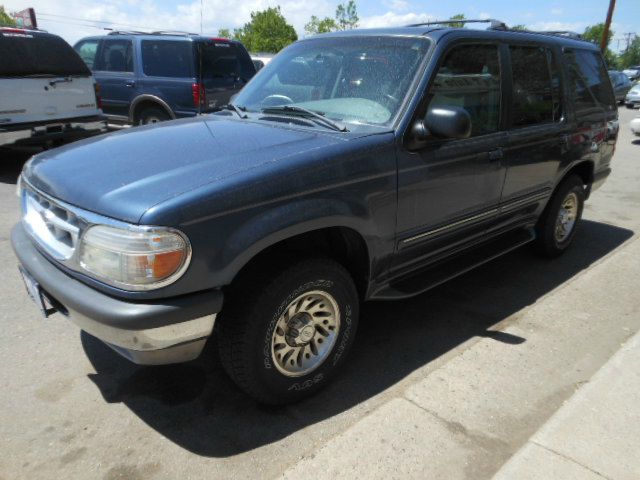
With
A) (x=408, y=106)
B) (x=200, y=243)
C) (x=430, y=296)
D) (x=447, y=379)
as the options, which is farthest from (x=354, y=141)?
(x=430, y=296)

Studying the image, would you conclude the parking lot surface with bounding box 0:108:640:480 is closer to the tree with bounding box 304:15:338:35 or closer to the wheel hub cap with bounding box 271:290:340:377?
the wheel hub cap with bounding box 271:290:340:377

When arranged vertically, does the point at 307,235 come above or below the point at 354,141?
below

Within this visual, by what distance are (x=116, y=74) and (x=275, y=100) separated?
22.8 ft

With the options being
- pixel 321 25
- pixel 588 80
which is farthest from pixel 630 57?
pixel 588 80

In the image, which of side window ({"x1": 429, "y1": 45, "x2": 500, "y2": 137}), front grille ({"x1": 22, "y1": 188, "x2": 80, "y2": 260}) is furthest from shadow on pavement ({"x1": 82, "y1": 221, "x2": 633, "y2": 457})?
side window ({"x1": 429, "y1": 45, "x2": 500, "y2": 137})

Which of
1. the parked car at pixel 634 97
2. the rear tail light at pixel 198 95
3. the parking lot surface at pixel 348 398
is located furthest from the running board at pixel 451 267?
the parked car at pixel 634 97

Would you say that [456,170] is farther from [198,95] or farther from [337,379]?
[198,95]

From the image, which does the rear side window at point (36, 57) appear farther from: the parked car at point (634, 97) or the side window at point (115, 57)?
the parked car at point (634, 97)

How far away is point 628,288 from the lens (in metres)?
4.43

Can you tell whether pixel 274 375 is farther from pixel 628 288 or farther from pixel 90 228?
pixel 628 288

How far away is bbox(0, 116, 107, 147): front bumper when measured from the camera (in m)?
6.90

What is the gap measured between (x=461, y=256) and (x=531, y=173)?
0.92 m

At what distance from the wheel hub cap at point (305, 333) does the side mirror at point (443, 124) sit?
1078 mm

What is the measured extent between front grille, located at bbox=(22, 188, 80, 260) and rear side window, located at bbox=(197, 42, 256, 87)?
248 inches
